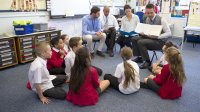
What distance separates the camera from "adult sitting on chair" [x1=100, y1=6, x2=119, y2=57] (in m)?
4.31

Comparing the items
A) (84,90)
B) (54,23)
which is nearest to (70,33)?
(54,23)

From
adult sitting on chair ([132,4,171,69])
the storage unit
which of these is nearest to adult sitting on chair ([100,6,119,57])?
adult sitting on chair ([132,4,171,69])

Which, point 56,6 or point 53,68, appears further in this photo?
point 56,6

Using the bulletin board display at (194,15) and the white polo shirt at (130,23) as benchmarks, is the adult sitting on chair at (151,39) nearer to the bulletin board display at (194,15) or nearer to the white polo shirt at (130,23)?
the white polo shirt at (130,23)

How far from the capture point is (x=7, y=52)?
10.7 feet

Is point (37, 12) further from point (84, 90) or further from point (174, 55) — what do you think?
point (174, 55)

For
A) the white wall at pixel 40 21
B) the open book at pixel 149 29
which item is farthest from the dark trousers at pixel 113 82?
the white wall at pixel 40 21

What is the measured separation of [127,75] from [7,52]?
7.31 ft

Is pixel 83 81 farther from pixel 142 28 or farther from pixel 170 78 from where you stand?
pixel 142 28

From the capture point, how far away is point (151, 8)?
3.37 m

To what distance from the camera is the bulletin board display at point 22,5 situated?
344 cm

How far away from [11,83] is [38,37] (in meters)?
1.21

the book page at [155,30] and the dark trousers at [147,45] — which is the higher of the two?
the book page at [155,30]

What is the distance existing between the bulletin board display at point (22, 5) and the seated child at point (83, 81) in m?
2.24
